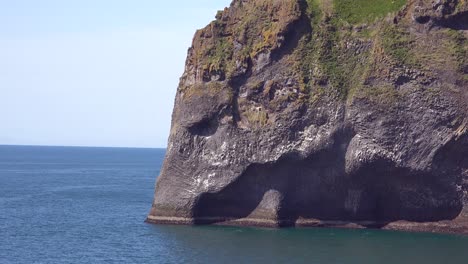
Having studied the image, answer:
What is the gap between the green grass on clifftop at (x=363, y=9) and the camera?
63.1 meters

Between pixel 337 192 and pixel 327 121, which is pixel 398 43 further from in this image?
pixel 337 192

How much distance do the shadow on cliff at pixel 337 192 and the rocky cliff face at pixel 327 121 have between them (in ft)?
0.29

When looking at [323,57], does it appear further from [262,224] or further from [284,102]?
[262,224]

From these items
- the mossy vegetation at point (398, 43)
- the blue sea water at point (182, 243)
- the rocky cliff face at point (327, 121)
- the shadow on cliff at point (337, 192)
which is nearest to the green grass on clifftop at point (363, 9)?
the rocky cliff face at point (327, 121)

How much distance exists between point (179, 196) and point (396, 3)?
23889 mm

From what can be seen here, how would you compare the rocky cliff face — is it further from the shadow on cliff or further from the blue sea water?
the blue sea water

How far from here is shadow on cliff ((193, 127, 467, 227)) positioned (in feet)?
195

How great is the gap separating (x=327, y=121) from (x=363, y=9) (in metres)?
10.5

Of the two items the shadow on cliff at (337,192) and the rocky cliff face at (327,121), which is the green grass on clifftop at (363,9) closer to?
the rocky cliff face at (327,121)

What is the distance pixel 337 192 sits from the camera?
2442 inches

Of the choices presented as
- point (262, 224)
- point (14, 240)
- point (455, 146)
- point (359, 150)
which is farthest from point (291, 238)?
point (14, 240)

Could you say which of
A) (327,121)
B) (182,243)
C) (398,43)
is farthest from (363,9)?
(182,243)

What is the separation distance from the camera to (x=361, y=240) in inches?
2272

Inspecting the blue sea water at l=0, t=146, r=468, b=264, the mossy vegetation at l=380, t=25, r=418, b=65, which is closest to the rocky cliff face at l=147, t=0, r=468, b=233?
the mossy vegetation at l=380, t=25, r=418, b=65
